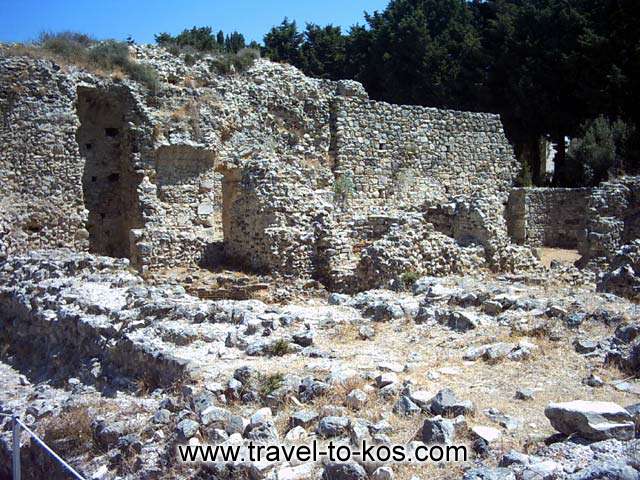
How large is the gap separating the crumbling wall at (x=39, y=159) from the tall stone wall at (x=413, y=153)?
7043 millimetres

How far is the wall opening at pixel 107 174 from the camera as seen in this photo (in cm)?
1563

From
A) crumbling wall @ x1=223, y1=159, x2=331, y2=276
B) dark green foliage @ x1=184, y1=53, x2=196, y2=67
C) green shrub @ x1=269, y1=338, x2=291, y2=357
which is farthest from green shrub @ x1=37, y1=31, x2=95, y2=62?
green shrub @ x1=269, y1=338, x2=291, y2=357

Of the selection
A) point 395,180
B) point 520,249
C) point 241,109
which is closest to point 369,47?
point 395,180

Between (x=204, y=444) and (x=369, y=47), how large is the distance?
35494 mm

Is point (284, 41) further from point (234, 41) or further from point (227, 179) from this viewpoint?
point (227, 179)

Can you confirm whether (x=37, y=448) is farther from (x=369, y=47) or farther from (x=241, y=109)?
(x=369, y=47)

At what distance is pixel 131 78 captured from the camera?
15.3m

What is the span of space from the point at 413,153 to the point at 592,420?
624 inches

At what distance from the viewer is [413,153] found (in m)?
19.8

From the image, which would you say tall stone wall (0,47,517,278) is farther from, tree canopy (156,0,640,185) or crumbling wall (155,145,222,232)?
tree canopy (156,0,640,185)

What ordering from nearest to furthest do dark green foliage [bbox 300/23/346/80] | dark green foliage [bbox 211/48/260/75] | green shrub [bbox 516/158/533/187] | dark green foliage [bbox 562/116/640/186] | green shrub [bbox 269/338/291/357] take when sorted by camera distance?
green shrub [bbox 269/338/291/357] → dark green foliage [bbox 211/48/260/75] → dark green foliage [bbox 562/116/640/186] → green shrub [bbox 516/158/533/187] → dark green foliage [bbox 300/23/346/80]

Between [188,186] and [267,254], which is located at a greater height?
[188,186]

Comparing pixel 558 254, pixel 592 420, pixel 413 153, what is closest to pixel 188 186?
pixel 413 153

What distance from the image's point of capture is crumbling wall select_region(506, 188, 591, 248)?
2419 centimetres
